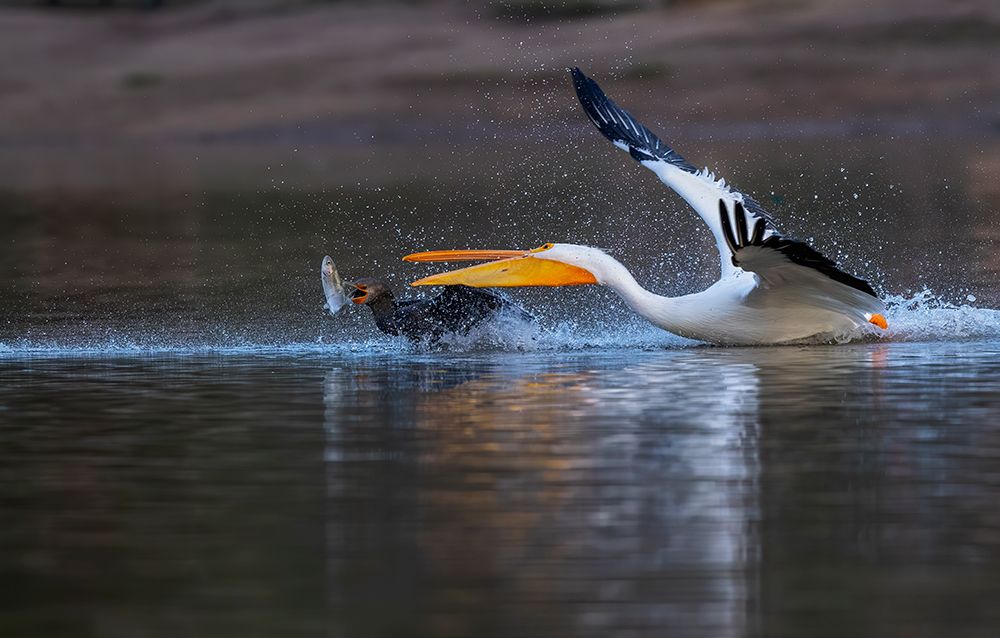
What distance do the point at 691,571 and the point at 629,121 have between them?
964cm

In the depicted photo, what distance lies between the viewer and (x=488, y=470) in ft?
25.7

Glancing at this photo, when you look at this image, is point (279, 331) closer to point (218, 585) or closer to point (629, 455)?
point (629, 455)

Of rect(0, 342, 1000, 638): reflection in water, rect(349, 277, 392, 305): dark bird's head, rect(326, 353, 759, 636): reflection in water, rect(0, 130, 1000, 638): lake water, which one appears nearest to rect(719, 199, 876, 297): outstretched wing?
rect(0, 130, 1000, 638): lake water

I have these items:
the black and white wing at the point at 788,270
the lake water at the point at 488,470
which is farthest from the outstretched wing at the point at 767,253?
the lake water at the point at 488,470

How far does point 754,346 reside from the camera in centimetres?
1281

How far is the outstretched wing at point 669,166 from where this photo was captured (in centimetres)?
1377

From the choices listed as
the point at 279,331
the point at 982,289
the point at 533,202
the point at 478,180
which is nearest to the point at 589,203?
the point at 533,202

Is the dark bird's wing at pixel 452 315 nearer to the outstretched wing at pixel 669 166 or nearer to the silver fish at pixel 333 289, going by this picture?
the silver fish at pixel 333 289

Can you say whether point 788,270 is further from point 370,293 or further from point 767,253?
point 370,293

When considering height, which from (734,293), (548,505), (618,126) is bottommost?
(548,505)

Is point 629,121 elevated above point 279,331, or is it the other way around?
point 629,121

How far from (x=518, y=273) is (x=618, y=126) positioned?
270cm

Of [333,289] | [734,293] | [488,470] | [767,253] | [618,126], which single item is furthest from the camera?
[618,126]

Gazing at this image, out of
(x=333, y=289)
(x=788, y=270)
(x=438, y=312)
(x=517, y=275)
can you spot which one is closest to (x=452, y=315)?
(x=438, y=312)
